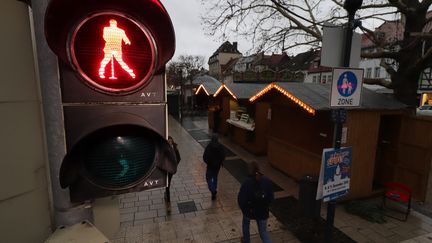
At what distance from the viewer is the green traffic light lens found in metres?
1.32

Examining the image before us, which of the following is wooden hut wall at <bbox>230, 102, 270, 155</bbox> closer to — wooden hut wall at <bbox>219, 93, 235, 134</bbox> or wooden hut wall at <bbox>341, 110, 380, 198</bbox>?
A: wooden hut wall at <bbox>219, 93, 235, 134</bbox>

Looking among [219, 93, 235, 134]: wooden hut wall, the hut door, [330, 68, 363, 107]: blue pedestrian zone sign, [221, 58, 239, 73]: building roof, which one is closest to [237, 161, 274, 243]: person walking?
[330, 68, 363, 107]: blue pedestrian zone sign

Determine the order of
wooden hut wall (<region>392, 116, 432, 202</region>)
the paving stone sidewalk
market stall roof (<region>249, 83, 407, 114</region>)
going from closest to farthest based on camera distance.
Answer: the paving stone sidewalk → market stall roof (<region>249, 83, 407, 114</region>) → wooden hut wall (<region>392, 116, 432, 202</region>)

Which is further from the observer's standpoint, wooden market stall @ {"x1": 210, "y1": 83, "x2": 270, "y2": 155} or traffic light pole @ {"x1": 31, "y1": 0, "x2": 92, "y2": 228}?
wooden market stall @ {"x1": 210, "y1": 83, "x2": 270, "y2": 155}

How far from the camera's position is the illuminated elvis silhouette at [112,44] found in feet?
4.18

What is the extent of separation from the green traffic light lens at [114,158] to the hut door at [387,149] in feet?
30.3

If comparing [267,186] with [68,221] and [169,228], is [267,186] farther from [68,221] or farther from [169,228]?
[68,221]

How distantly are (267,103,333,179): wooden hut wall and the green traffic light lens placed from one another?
689 cm

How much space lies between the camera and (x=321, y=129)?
7578 mm

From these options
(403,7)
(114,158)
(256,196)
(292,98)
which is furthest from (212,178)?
(403,7)

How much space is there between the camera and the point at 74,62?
4.06ft

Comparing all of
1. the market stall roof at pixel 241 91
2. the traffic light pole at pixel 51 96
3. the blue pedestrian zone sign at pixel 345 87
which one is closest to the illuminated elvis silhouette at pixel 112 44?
the traffic light pole at pixel 51 96

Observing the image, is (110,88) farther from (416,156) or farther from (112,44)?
(416,156)

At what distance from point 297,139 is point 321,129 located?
136 centimetres
